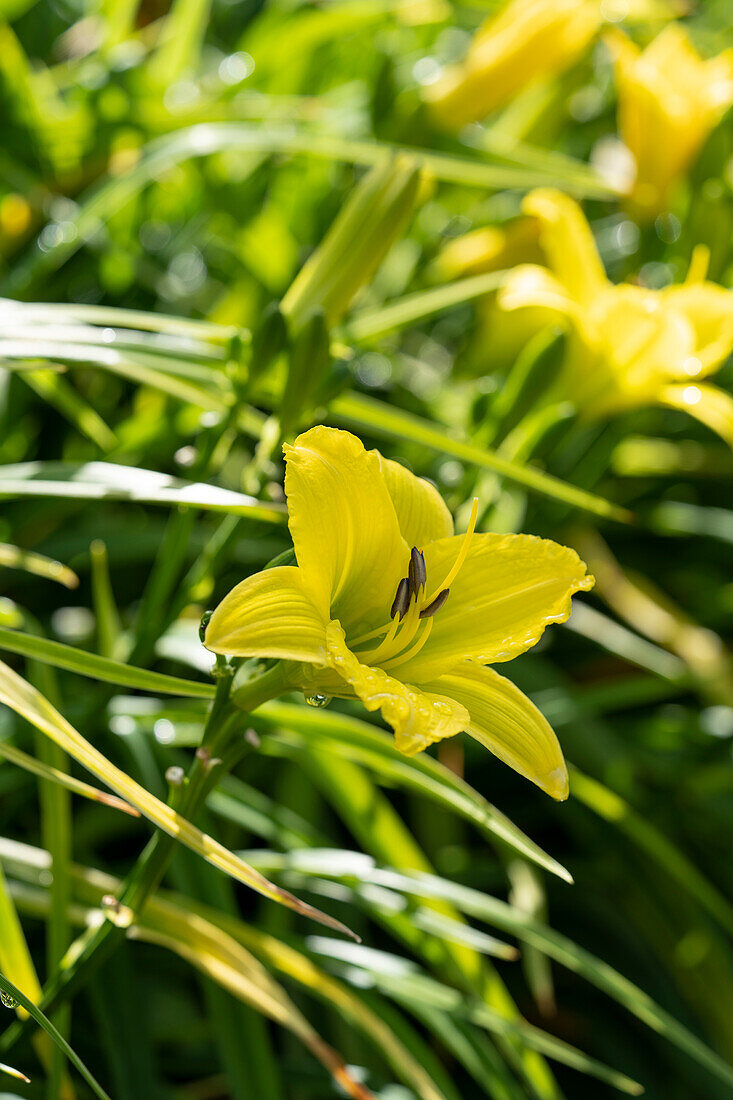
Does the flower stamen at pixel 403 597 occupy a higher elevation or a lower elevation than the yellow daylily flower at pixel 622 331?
lower

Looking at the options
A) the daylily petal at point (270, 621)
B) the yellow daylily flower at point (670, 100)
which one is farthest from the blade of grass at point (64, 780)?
the yellow daylily flower at point (670, 100)

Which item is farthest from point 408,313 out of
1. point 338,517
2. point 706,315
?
point 338,517

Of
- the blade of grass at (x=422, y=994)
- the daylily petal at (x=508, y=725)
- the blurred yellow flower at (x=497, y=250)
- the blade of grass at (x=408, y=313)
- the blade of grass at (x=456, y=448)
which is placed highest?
the blurred yellow flower at (x=497, y=250)

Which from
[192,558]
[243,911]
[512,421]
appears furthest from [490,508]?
[243,911]

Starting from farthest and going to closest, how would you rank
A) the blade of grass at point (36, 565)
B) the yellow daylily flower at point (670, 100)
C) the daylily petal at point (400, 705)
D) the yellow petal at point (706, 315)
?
the yellow daylily flower at point (670, 100), the yellow petal at point (706, 315), the blade of grass at point (36, 565), the daylily petal at point (400, 705)

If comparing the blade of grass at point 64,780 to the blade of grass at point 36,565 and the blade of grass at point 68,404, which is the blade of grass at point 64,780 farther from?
the blade of grass at point 68,404

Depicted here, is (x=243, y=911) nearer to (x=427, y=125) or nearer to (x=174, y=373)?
(x=174, y=373)
